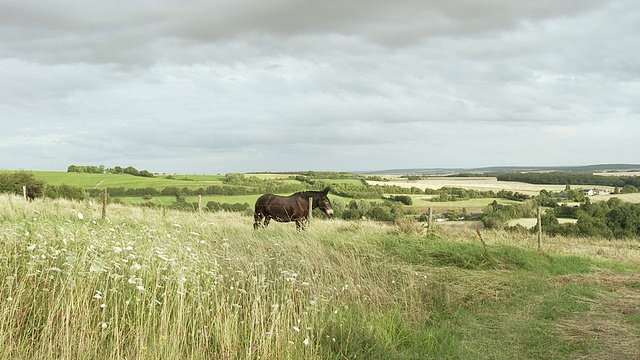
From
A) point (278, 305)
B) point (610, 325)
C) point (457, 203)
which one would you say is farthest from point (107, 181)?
point (610, 325)

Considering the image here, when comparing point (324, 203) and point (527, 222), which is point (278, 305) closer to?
point (324, 203)

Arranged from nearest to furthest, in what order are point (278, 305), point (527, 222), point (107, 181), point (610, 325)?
point (278, 305) < point (610, 325) < point (527, 222) < point (107, 181)

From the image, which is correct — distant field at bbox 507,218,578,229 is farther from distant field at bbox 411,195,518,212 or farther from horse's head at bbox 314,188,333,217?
horse's head at bbox 314,188,333,217

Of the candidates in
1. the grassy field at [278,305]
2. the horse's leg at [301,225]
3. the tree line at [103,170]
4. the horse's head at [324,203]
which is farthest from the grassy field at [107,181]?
the grassy field at [278,305]

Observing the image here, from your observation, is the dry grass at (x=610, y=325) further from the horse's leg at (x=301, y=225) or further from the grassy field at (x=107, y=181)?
the grassy field at (x=107, y=181)

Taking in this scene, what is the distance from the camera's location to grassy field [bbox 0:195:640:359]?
480 cm

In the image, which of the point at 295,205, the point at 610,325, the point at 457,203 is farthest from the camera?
the point at 457,203

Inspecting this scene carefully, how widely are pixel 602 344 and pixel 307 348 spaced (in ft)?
12.9

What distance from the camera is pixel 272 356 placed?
15.6 ft

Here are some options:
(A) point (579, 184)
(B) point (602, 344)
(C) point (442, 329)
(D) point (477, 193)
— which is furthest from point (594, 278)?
(A) point (579, 184)

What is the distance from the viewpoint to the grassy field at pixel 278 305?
480cm

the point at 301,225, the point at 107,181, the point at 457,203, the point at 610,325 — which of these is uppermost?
the point at 107,181

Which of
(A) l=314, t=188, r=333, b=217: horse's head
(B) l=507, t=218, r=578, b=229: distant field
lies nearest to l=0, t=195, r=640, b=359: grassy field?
(A) l=314, t=188, r=333, b=217: horse's head

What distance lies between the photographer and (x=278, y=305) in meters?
5.22
